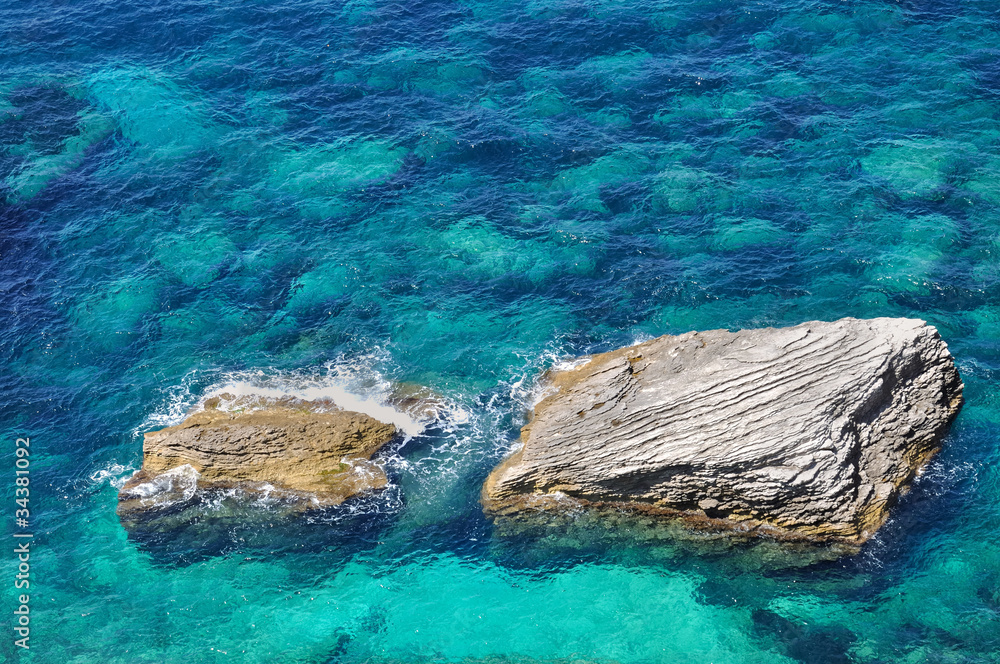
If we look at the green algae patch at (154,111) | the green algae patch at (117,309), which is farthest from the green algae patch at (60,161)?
the green algae patch at (117,309)

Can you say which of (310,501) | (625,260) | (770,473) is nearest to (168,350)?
(310,501)

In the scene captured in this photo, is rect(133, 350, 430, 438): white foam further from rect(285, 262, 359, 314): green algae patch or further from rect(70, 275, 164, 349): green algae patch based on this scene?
rect(70, 275, 164, 349): green algae patch

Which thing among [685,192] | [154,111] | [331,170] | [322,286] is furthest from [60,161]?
[685,192]

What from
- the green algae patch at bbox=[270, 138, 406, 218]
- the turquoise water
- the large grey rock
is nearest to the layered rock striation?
the turquoise water

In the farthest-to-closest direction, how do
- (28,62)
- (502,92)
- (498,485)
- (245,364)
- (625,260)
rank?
1. (28,62)
2. (502,92)
3. (625,260)
4. (245,364)
5. (498,485)

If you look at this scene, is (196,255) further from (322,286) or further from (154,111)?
(154,111)

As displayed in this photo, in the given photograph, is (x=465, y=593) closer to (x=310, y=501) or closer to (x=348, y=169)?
(x=310, y=501)

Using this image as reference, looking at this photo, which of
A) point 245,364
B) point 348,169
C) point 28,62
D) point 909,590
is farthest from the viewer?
point 28,62

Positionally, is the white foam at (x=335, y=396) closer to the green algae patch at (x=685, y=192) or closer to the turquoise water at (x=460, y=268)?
the turquoise water at (x=460, y=268)
